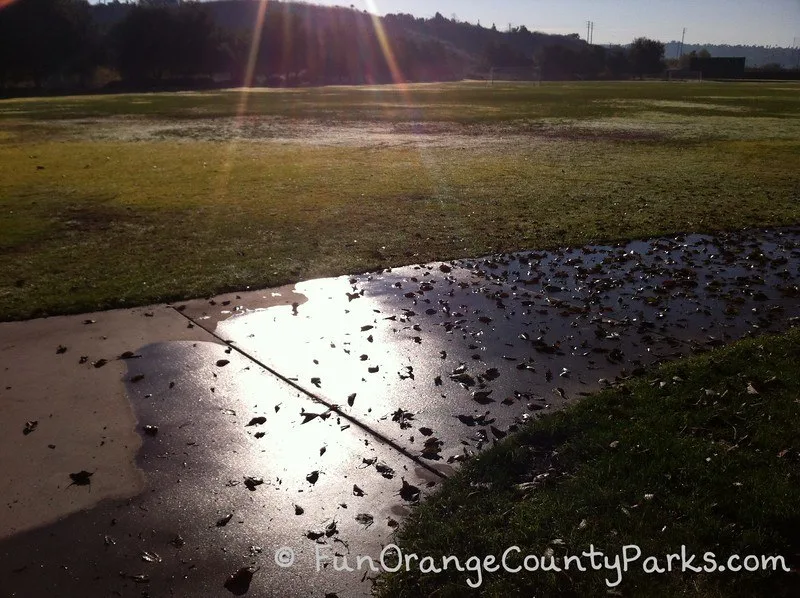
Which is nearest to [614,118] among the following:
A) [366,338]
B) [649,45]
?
[366,338]

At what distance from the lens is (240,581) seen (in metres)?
3.31

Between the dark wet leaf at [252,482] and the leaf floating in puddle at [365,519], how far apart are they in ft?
2.14

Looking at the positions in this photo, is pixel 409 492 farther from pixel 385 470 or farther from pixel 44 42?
pixel 44 42

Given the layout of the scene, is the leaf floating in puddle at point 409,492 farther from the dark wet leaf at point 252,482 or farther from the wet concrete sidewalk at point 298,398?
the dark wet leaf at point 252,482

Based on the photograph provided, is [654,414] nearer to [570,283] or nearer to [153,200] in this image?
[570,283]

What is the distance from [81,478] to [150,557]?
36.0 inches

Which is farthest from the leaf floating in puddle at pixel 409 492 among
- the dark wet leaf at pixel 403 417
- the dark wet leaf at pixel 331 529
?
the dark wet leaf at pixel 403 417

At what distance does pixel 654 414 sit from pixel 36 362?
4.67 meters

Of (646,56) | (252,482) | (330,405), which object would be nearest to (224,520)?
(252,482)

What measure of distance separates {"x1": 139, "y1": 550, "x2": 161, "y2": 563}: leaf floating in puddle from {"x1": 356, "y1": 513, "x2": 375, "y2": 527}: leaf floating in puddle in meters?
1.00

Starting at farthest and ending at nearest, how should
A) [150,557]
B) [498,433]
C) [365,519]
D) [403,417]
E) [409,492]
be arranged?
[403,417] < [498,433] < [409,492] < [365,519] < [150,557]

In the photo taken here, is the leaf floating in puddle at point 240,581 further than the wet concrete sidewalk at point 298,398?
No

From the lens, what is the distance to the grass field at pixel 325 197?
8.67 metres

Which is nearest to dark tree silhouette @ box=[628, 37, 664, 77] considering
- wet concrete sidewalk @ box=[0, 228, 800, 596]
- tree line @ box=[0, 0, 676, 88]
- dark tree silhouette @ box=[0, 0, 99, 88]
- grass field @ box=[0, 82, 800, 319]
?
tree line @ box=[0, 0, 676, 88]
